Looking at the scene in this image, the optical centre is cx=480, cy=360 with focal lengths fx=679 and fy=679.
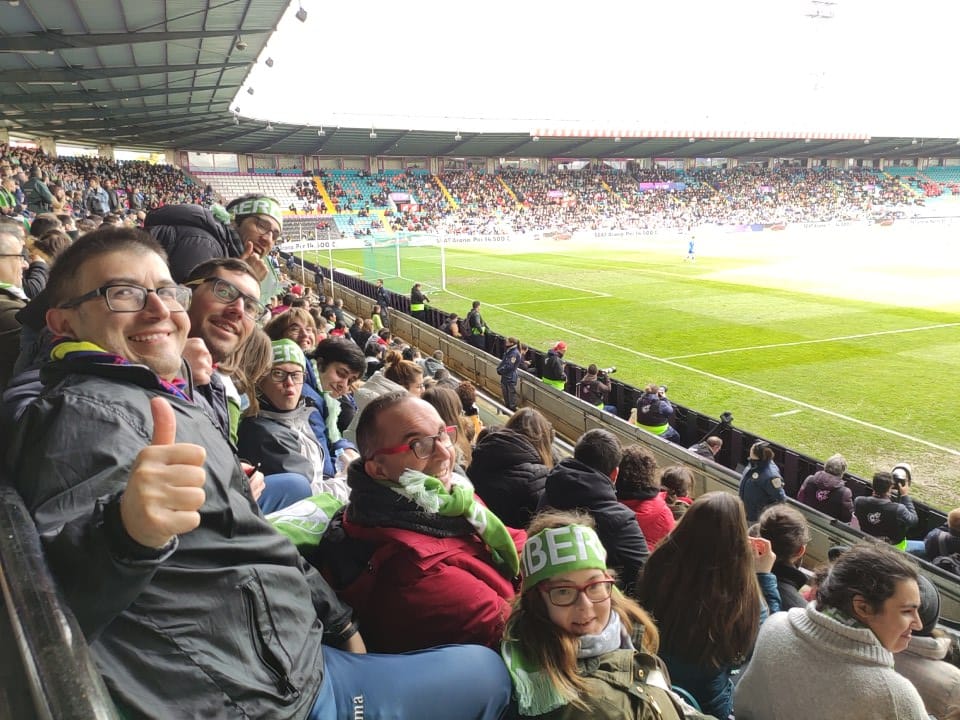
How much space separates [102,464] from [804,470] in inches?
335

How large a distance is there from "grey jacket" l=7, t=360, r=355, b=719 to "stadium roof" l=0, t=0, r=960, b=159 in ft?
49.3

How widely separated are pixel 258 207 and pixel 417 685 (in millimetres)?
3420

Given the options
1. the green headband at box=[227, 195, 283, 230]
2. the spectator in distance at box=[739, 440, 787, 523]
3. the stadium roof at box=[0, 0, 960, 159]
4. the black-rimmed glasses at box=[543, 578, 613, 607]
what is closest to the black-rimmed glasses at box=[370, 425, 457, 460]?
the black-rimmed glasses at box=[543, 578, 613, 607]

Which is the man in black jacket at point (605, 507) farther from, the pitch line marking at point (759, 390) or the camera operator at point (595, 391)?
the pitch line marking at point (759, 390)

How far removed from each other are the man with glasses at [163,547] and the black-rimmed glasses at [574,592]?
276mm

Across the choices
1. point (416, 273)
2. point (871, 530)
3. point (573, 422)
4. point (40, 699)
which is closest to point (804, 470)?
point (871, 530)

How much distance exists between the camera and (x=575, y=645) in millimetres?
2078

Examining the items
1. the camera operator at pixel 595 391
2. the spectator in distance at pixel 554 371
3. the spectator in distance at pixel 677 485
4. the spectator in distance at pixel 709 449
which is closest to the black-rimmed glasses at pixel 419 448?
the spectator in distance at pixel 677 485

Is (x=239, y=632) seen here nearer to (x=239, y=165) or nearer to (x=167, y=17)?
(x=167, y=17)

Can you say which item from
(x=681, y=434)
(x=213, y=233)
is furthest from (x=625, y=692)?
(x=681, y=434)

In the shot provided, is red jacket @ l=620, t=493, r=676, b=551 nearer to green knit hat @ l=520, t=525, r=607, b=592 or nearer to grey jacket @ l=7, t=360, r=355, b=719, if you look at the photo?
green knit hat @ l=520, t=525, r=607, b=592

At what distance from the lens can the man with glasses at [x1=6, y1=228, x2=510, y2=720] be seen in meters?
1.19

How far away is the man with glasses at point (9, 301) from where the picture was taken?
2.90 meters

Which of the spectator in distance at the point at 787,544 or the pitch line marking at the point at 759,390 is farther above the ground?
the spectator in distance at the point at 787,544
